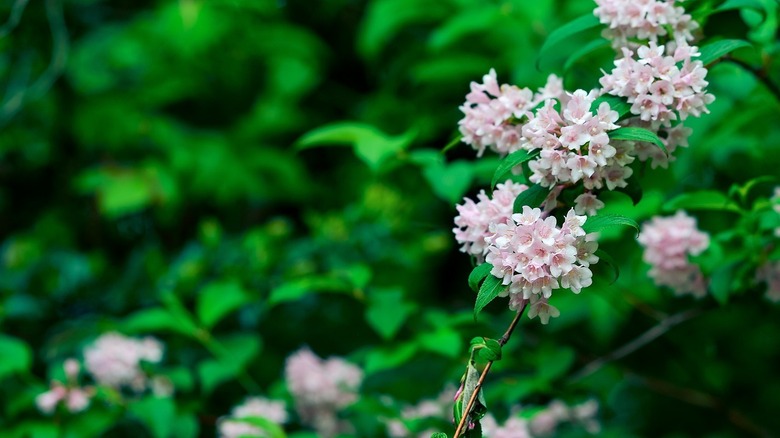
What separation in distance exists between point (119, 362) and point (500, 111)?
3.46ft

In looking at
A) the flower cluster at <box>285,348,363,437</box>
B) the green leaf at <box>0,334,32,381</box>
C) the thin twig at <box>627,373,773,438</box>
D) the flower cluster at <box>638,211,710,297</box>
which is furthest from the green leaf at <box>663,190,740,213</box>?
the green leaf at <box>0,334,32,381</box>

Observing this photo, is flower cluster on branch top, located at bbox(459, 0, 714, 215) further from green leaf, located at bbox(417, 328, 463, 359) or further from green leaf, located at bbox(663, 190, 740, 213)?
green leaf, located at bbox(417, 328, 463, 359)

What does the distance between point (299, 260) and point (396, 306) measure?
628 millimetres

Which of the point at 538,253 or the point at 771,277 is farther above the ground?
the point at 771,277

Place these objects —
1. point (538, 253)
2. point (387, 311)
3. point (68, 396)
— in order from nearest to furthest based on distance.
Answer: point (538, 253) → point (387, 311) → point (68, 396)

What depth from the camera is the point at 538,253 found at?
75 cm

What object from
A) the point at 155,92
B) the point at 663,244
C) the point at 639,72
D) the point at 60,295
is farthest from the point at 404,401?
the point at 155,92

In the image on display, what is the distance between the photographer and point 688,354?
5.62ft

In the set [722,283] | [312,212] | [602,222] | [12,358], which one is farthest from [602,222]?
[312,212]

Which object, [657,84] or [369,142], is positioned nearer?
[657,84]

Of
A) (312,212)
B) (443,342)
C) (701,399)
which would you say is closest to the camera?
(443,342)

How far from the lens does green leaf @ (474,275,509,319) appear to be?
30.4 inches

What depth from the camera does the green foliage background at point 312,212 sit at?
152 centimetres

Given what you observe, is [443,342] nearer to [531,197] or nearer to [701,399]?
[531,197]
